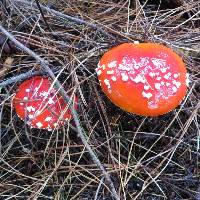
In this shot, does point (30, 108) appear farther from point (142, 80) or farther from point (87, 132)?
point (142, 80)

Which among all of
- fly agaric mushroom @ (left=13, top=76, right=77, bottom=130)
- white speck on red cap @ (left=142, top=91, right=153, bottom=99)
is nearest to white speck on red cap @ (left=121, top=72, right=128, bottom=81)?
white speck on red cap @ (left=142, top=91, right=153, bottom=99)

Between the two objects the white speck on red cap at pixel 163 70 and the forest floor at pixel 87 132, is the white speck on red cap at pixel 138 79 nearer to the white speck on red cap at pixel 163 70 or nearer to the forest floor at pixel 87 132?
the white speck on red cap at pixel 163 70

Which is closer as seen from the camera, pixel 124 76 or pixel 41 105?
pixel 124 76

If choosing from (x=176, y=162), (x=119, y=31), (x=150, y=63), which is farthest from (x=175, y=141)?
(x=119, y=31)

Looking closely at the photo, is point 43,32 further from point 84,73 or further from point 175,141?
point 175,141

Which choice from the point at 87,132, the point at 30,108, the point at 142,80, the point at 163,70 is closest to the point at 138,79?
the point at 142,80

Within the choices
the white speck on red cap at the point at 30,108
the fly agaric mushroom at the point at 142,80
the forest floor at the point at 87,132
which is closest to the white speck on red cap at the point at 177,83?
the fly agaric mushroom at the point at 142,80
